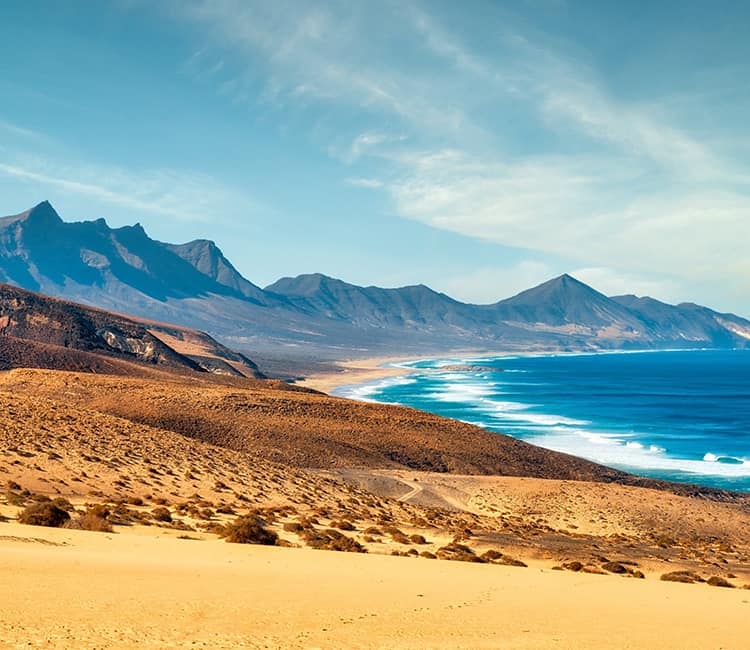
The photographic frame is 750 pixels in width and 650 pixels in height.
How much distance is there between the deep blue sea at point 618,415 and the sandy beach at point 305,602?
5002 centimetres

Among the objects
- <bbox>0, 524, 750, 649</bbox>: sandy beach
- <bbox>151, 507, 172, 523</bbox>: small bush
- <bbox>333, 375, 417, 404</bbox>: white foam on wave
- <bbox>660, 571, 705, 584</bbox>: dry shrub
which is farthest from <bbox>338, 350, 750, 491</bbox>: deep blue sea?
<bbox>151, 507, 172, 523</bbox>: small bush

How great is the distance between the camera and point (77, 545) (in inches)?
652

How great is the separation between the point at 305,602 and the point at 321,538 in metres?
9.56

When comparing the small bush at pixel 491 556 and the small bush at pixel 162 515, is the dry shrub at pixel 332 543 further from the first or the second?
the small bush at pixel 162 515

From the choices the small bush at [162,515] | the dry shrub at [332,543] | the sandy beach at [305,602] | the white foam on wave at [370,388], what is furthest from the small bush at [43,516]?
the white foam on wave at [370,388]

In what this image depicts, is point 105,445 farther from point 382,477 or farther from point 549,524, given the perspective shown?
point 549,524

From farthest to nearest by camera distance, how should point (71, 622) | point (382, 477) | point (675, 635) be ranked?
point (382, 477), point (675, 635), point (71, 622)

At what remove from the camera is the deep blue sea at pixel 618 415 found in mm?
69188

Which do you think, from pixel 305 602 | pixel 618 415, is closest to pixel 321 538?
pixel 305 602

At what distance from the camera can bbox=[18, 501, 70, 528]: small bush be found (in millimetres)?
18906

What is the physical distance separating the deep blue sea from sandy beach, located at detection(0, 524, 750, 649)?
50.0 m

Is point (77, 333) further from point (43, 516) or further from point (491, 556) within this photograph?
point (491, 556)

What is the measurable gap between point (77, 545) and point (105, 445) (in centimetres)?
2063

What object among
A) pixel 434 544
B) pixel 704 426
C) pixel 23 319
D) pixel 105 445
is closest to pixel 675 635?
pixel 434 544
